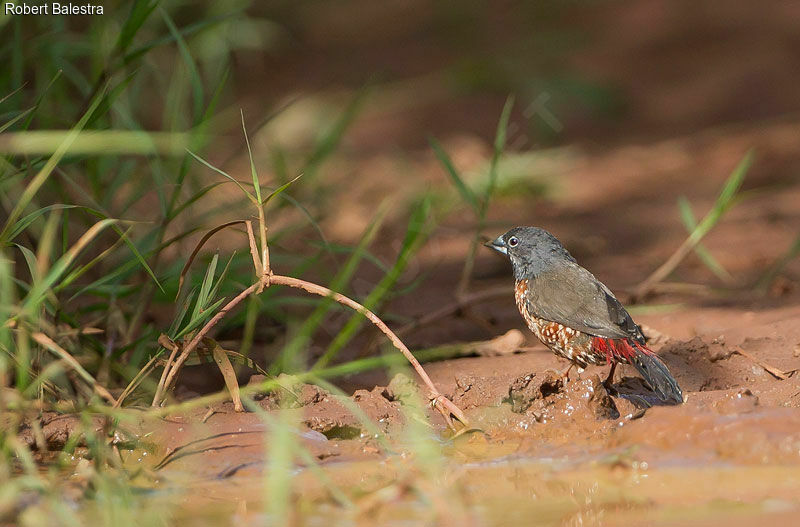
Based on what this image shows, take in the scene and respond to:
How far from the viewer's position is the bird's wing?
4.10m

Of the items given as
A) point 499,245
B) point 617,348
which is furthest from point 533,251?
point 617,348

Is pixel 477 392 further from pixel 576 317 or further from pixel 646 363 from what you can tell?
pixel 646 363

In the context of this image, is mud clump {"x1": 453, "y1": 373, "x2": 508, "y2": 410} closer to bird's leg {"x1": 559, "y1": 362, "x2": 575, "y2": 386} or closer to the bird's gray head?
bird's leg {"x1": 559, "y1": 362, "x2": 575, "y2": 386}

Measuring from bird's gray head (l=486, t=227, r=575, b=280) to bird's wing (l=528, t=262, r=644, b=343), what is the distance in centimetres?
8

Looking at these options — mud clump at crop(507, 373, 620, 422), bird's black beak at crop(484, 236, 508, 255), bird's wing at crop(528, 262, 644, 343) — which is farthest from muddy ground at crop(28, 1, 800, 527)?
bird's wing at crop(528, 262, 644, 343)

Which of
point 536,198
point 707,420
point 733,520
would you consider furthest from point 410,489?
point 536,198

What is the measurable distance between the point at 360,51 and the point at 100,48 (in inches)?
320

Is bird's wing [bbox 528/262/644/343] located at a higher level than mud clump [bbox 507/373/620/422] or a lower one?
higher

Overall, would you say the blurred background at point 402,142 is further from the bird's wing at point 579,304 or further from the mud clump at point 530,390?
the mud clump at point 530,390

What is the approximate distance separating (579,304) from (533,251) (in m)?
0.57

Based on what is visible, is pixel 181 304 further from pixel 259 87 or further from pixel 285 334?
pixel 259 87

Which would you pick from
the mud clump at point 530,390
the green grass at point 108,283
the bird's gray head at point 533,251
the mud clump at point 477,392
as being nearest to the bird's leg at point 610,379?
the mud clump at point 530,390

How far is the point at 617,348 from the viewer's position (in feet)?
13.3

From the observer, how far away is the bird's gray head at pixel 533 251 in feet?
15.5
